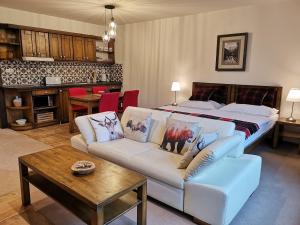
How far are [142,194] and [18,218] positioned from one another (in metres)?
1.22

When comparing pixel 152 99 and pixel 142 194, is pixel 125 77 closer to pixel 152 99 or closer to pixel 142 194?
pixel 152 99

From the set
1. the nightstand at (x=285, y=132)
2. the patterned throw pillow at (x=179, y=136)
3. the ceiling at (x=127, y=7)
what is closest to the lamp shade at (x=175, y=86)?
the ceiling at (x=127, y=7)

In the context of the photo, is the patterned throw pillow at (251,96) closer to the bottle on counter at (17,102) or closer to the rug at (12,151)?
the rug at (12,151)

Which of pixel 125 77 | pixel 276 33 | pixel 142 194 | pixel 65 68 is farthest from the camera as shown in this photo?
pixel 125 77

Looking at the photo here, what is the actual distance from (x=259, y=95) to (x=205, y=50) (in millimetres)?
1563

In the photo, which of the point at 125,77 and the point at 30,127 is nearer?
the point at 30,127

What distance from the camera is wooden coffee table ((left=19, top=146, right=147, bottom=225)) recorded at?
1.66 m

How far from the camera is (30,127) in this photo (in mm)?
5148

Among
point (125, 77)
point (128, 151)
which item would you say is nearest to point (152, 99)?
point (125, 77)

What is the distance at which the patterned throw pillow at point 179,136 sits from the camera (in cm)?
261

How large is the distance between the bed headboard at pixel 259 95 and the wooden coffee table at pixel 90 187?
3.34 metres

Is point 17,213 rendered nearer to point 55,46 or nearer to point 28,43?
point 28,43

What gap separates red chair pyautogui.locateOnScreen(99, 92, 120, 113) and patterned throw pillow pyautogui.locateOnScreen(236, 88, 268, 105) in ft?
8.15

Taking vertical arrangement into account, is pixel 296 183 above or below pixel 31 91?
below
